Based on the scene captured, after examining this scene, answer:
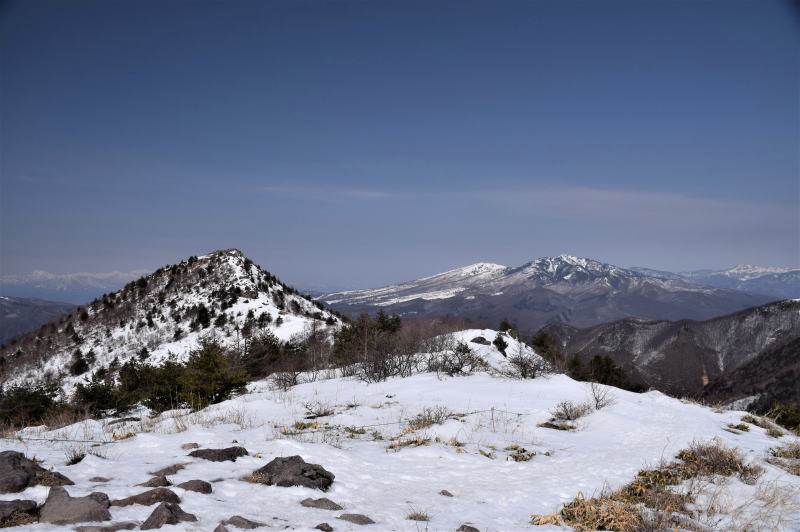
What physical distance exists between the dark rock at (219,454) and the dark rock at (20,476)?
5.88 feet

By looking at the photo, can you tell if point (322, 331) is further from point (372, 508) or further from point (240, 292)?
point (372, 508)

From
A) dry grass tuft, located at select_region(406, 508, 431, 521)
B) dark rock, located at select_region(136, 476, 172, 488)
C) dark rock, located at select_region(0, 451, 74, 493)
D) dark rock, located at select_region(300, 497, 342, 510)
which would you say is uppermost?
dark rock, located at select_region(0, 451, 74, 493)

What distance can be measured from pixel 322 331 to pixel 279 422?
4017 centimetres

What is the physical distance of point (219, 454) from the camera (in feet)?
21.3

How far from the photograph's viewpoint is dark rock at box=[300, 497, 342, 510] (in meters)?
5.09

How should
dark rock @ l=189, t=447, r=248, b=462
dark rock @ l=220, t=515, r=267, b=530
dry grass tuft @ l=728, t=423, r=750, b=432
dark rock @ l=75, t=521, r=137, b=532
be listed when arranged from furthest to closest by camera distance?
dry grass tuft @ l=728, t=423, r=750, b=432
dark rock @ l=189, t=447, r=248, b=462
dark rock @ l=220, t=515, r=267, b=530
dark rock @ l=75, t=521, r=137, b=532

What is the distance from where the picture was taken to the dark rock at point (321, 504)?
509cm

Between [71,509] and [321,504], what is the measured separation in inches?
96.8

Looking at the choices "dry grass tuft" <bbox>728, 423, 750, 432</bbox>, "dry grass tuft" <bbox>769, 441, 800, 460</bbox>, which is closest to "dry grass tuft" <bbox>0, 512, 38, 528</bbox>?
"dry grass tuft" <bbox>769, 441, 800, 460</bbox>

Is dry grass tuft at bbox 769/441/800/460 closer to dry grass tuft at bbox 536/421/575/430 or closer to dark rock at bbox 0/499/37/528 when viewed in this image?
dry grass tuft at bbox 536/421/575/430

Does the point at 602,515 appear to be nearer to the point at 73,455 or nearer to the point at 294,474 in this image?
the point at 294,474

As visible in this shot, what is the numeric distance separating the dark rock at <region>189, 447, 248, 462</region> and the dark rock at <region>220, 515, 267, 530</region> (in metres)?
2.27

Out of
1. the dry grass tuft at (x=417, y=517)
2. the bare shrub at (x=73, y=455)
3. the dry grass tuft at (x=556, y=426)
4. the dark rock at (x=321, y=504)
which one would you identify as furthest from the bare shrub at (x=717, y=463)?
the bare shrub at (x=73, y=455)

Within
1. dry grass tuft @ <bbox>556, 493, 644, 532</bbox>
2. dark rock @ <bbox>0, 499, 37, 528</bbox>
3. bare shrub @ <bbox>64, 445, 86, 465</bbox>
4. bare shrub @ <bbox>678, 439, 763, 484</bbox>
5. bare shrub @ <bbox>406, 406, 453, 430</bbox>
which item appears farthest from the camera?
bare shrub @ <bbox>406, 406, 453, 430</bbox>
